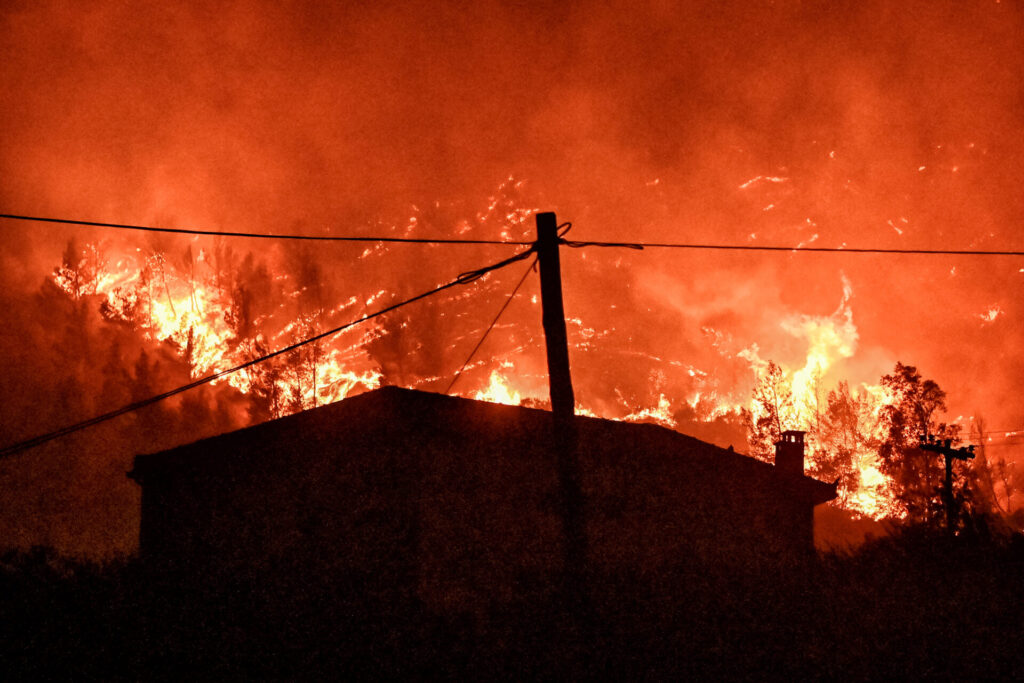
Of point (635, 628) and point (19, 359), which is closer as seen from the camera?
point (635, 628)

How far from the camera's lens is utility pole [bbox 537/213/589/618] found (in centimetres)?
1272

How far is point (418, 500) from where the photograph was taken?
62.0 feet

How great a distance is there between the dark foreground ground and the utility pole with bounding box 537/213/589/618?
0.51 meters

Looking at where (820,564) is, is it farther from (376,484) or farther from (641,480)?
(376,484)

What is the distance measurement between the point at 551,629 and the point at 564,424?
5.06 meters

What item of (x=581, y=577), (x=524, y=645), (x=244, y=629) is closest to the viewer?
(x=581, y=577)

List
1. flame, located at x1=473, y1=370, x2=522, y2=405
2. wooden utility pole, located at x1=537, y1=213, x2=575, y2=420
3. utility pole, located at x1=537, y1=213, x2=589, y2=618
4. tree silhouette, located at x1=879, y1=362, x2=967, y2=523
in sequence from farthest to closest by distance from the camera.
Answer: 1. flame, located at x1=473, y1=370, x2=522, y2=405
2. tree silhouette, located at x1=879, y1=362, x2=967, y2=523
3. wooden utility pole, located at x1=537, y1=213, x2=575, y2=420
4. utility pole, located at x1=537, y1=213, x2=589, y2=618

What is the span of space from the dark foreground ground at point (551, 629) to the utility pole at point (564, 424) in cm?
51

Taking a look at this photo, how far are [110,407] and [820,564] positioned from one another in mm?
101635

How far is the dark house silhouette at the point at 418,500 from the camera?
60.7 feet

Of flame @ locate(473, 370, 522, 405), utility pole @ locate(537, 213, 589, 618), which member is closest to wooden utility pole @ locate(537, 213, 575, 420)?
utility pole @ locate(537, 213, 589, 618)

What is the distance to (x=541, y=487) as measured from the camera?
795 inches

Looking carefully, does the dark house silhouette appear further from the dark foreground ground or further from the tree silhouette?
the tree silhouette

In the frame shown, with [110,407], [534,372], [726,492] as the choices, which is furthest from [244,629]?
[534,372]
